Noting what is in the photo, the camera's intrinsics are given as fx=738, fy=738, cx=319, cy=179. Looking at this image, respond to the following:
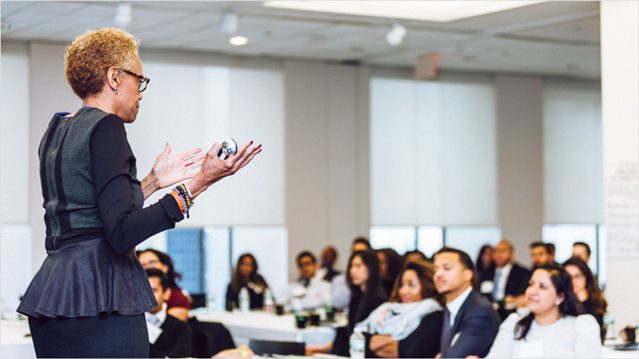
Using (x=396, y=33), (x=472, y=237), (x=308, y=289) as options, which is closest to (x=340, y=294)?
(x=308, y=289)

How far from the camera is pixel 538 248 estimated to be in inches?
327

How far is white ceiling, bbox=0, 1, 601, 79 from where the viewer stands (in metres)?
6.77

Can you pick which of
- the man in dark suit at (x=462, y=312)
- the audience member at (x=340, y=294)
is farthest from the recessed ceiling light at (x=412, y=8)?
the man in dark suit at (x=462, y=312)

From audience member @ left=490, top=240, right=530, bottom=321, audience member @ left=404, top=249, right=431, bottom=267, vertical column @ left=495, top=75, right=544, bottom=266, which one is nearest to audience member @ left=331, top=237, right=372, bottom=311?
audience member @ left=404, top=249, right=431, bottom=267

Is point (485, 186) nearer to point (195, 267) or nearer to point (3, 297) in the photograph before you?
point (195, 267)

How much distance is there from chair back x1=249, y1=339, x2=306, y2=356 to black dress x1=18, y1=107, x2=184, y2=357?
8.97 ft

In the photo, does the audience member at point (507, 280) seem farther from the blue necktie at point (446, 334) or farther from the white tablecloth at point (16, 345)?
the white tablecloth at point (16, 345)

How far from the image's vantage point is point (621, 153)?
→ 5.67 metres

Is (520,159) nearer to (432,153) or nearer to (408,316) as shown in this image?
(432,153)

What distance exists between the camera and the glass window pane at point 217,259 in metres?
9.18

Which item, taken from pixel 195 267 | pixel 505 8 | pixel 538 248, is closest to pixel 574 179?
pixel 538 248

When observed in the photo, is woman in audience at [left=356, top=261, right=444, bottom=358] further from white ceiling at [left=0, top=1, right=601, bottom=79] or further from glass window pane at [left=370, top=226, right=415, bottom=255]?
glass window pane at [left=370, top=226, right=415, bottom=255]

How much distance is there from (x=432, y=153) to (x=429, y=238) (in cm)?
121

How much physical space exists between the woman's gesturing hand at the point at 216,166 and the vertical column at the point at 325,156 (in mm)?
7833
